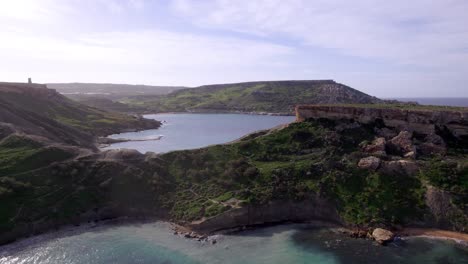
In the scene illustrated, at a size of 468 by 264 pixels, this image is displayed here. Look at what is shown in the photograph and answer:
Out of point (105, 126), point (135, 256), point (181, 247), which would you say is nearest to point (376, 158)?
point (181, 247)

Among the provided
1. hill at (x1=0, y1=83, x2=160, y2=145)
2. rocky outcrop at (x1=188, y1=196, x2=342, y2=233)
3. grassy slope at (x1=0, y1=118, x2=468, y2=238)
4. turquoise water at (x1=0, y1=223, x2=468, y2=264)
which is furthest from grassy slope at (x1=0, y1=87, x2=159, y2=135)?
rocky outcrop at (x1=188, y1=196, x2=342, y2=233)

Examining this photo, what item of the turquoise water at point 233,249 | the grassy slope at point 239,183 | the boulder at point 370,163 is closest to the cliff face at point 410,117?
the grassy slope at point 239,183

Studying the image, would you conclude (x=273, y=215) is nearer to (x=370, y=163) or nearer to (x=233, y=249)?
(x=233, y=249)

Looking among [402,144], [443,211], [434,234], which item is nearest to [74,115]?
[402,144]

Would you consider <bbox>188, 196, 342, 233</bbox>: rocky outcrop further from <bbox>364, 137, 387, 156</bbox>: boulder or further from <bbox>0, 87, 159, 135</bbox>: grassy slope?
<bbox>0, 87, 159, 135</bbox>: grassy slope

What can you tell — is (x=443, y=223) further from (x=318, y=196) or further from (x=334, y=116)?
(x=334, y=116)

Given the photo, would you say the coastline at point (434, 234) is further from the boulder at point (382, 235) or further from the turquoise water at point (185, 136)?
the turquoise water at point (185, 136)
